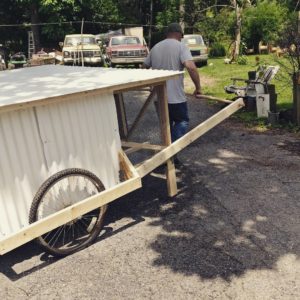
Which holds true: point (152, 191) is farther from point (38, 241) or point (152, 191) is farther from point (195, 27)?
point (195, 27)

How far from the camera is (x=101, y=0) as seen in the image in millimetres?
35375

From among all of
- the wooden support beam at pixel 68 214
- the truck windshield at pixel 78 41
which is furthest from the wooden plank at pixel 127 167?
the truck windshield at pixel 78 41

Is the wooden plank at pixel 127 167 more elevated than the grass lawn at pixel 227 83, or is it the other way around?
the wooden plank at pixel 127 167

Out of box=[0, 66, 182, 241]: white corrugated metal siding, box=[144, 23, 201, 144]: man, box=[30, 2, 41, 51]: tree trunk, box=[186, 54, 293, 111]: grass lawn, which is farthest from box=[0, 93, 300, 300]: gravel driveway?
box=[30, 2, 41, 51]: tree trunk

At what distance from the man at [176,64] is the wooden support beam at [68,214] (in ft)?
6.23

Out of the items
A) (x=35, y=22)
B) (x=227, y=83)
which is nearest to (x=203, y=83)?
(x=227, y=83)

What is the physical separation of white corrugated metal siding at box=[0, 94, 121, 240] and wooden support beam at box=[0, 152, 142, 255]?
24 centimetres

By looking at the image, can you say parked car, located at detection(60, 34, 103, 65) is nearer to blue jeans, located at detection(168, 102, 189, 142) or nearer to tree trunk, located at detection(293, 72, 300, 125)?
tree trunk, located at detection(293, 72, 300, 125)

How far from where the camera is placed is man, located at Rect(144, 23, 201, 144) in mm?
5957

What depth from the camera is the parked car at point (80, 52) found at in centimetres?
2355

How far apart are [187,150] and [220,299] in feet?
13.9

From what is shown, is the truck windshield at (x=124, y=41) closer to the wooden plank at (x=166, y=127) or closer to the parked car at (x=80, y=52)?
the parked car at (x=80, y=52)

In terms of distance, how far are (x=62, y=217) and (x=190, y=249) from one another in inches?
55.0

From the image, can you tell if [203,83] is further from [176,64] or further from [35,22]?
[35,22]
